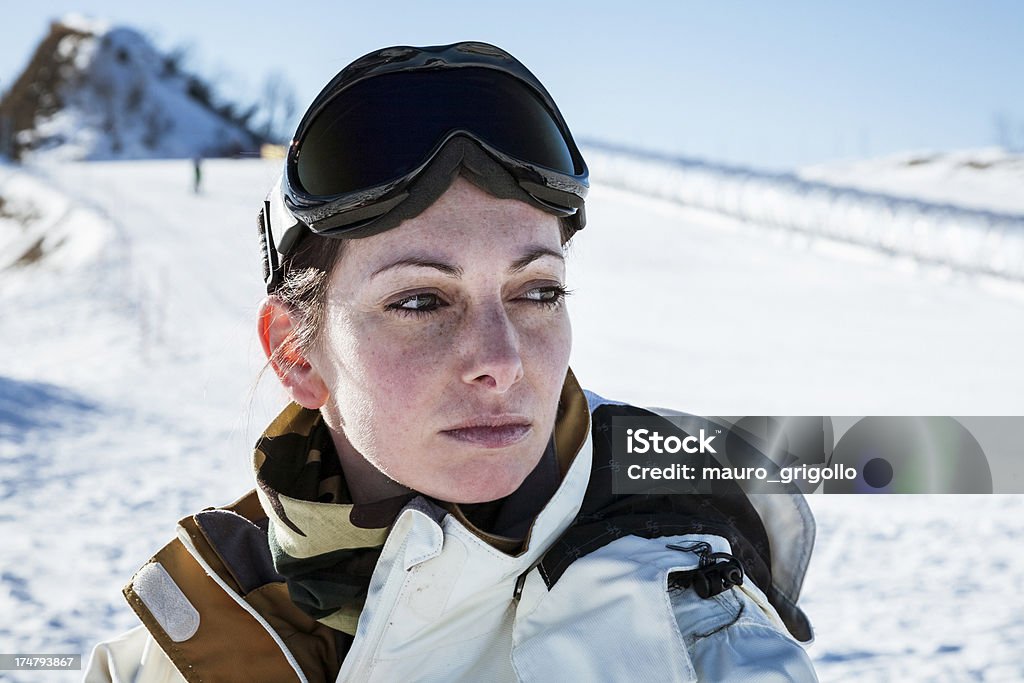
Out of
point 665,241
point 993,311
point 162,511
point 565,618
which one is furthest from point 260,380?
point 665,241

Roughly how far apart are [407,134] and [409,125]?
0.08 feet

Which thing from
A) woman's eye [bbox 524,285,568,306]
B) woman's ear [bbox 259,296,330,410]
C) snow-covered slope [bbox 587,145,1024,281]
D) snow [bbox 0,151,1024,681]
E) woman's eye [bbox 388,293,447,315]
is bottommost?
snow [bbox 0,151,1024,681]

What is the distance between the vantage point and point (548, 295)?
161 cm

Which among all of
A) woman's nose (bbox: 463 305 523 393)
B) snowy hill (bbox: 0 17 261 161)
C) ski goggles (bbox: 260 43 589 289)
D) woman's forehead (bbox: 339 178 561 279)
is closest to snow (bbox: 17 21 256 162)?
snowy hill (bbox: 0 17 261 161)

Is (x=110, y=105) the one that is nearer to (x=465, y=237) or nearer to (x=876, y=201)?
(x=876, y=201)

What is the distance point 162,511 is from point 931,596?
4.25 m

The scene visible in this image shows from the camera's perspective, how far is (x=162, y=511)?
18.8ft

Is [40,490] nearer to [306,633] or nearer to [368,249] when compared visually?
[306,633]

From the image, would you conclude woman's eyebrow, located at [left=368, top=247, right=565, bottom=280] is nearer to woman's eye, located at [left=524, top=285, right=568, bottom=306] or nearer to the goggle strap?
woman's eye, located at [left=524, top=285, right=568, bottom=306]

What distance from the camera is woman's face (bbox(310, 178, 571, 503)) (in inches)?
59.4

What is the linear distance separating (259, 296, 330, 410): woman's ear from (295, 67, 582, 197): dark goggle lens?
266 millimetres

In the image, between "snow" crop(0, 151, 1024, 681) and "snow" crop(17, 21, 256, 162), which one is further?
"snow" crop(17, 21, 256, 162)

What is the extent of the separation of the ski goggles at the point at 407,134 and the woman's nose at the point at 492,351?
0.75 feet

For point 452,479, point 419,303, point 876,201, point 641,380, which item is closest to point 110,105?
point 876,201
